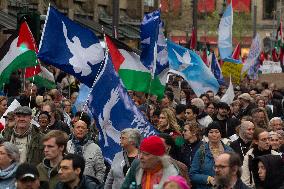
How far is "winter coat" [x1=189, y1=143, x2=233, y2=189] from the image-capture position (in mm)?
9727

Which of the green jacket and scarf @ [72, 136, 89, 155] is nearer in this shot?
the green jacket

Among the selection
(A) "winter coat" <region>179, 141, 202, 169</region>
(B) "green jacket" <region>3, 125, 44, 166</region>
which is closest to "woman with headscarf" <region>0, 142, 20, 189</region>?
(B) "green jacket" <region>3, 125, 44, 166</region>

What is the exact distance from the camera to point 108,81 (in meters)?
10.3

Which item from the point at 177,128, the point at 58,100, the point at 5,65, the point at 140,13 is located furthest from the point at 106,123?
the point at 140,13

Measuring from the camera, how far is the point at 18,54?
46.2 ft

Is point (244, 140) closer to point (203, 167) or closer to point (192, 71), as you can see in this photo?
point (203, 167)

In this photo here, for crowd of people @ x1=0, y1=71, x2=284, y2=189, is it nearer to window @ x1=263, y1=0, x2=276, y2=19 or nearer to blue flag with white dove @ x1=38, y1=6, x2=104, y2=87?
blue flag with white dove @ x1=38, y1=6, x2=104, y2=87

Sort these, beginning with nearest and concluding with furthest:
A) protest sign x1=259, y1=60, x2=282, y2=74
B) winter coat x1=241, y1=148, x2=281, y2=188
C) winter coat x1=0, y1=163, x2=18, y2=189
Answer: winter coat x1=0, y1=163, x2=18, y2=189 < winter coat x1=241, y1=148, x2=281, y2=188 < protest sign x1=259, y1=60, x2=282, y2=74

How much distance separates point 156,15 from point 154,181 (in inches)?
276

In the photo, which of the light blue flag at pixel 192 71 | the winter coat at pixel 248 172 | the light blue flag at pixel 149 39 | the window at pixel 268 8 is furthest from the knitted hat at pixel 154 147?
the window at pixel 268 8

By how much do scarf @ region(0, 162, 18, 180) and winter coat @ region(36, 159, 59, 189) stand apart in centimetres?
23

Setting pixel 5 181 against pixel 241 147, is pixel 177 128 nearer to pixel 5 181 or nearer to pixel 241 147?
pixel 241 147

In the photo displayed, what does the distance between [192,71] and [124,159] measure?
1003 centimetres

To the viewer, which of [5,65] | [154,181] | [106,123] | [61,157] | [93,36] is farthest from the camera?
[5,65]
